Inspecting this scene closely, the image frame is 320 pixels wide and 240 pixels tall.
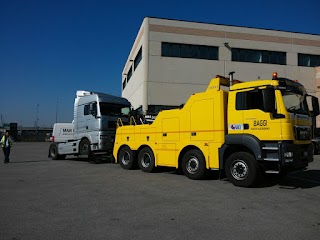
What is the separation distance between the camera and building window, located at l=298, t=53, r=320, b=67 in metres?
31.8

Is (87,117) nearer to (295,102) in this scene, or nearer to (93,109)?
(93,109)

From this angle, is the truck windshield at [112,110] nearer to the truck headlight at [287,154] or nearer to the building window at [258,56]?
the truck headlight at [287,154]

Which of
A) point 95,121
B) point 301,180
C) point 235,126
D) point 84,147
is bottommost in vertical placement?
point 301,180

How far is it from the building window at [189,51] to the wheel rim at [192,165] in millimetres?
18951

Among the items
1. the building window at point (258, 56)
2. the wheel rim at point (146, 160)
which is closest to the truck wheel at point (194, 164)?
the wheel rim at point (146, 160)

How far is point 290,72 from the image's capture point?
3108cm

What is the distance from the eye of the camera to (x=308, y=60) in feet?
106

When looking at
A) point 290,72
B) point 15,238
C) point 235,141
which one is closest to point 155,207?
point 15,238

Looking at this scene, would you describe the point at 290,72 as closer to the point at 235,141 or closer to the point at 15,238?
the point at 235,141

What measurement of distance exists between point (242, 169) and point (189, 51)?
69.8ft

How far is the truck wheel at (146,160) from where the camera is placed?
11.6 metres

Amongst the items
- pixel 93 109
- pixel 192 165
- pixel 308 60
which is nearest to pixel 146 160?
pixel 192 165

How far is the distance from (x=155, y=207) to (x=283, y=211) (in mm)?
2489

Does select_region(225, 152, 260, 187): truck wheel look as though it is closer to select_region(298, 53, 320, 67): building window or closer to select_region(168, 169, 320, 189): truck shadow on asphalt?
select_region(168, 169, 320, 189): truck shadow on asphalt
